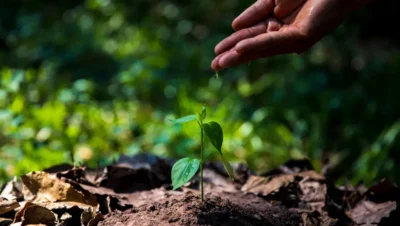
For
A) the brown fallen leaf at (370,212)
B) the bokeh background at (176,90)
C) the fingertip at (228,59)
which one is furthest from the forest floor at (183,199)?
the bokeh background at (176,90)

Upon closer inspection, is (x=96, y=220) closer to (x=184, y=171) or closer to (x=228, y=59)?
(x=184, y=171)

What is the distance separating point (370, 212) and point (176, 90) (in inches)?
130

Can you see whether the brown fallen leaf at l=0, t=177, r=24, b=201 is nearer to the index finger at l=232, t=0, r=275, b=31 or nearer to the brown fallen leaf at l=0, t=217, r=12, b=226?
the brown fallen leaf at l=0, t=217, r=12, b=226

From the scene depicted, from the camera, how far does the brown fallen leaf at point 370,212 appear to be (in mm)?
1962

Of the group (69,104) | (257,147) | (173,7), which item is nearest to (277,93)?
(257,147)

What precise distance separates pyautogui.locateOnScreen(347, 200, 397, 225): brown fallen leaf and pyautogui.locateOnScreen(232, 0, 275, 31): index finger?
873mm

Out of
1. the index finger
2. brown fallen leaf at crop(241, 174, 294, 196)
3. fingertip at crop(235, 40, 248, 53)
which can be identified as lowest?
brown fallen leaf at crop(241, 174, 294, 196)

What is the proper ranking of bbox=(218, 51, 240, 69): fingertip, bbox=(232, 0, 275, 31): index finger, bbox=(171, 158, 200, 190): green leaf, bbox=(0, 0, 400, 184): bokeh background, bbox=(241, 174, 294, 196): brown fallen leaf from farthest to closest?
bbox=(0, 0, 400, 184): bokeh background, bbox=(232, 0, 275, 31): index finger, bbox=(241, 174, 294, 196): brown fallen leaf, bbox=(218, 51, 240, 69): fingertip, bbox=(171, 158, 200, 190): green leaf

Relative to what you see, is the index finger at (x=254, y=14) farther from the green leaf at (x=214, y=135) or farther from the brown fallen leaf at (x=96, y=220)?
the brown fallen leaf at (x=96, y=220)

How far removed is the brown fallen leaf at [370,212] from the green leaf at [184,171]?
72 centimetres

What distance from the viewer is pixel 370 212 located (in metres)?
2.03

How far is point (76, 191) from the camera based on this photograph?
1.82 meters

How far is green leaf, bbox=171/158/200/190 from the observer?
63.9 inches

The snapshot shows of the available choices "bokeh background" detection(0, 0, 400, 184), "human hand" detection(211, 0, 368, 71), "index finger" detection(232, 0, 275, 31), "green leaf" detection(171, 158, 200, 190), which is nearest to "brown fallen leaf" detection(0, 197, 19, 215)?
"green leaf" detection(171, 158, 200, 190)
